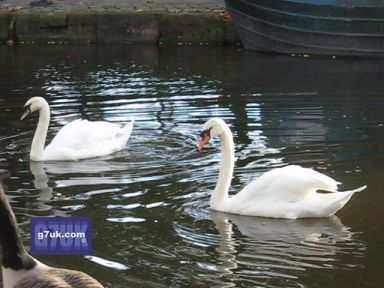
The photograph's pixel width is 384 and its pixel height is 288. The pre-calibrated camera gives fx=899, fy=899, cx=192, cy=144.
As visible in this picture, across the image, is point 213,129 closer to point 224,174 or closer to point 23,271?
point 224,174

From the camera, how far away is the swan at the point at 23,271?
4512mm

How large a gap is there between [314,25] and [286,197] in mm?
11114

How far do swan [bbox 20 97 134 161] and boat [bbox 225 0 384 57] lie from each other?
8.52m

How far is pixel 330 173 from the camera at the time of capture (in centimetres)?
916

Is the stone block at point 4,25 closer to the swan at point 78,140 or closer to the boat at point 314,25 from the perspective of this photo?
the boat at point 314,25

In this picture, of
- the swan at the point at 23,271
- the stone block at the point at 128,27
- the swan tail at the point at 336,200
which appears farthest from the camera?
the stone block at the point at 128,27

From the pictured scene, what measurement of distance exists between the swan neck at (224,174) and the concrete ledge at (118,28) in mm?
12175

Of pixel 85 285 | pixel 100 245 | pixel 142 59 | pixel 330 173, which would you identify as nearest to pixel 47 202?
pixel 100 245

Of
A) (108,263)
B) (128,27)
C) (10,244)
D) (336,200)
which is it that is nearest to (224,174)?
(336,200)

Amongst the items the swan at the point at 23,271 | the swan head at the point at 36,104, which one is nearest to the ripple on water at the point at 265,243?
the swan at the point at 23,271

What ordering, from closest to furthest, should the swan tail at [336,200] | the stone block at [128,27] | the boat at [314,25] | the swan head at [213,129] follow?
the swan tail at [336,200] < the swan head at [213,129] < the boat at [314,25] < the stone block at [128,27]

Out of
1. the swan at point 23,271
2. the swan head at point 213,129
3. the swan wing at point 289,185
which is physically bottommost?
the swan wing at point 289,185

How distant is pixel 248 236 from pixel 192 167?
2.24 meters

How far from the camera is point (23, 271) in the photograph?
464cm
